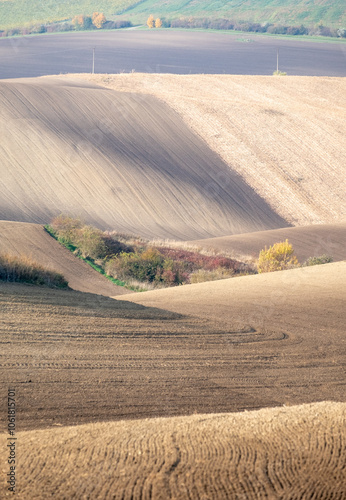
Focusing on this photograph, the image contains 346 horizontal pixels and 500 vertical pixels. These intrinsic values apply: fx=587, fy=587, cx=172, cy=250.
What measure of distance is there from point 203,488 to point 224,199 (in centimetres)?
3740

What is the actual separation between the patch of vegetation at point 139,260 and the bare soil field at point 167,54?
173ft

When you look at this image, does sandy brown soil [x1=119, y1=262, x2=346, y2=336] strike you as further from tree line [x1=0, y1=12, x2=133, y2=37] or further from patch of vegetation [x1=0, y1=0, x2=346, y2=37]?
patch of vegetation [x1=0, y1=0, x2=346, y2=37]

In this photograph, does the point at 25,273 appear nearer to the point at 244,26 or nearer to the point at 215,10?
the point at 244,26

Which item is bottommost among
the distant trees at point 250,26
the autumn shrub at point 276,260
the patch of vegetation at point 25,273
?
the autumn shrub at point 276,260

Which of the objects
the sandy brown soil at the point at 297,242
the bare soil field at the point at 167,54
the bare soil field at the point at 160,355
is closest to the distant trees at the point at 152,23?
the bare soil field at the point at 167,54

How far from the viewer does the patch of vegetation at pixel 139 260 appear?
25125 millimetres

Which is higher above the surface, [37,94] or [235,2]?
[235,2]

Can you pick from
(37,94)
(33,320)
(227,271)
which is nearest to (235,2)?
(37,94)

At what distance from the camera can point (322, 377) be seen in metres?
11.4

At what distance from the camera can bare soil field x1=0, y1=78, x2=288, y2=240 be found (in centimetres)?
3703

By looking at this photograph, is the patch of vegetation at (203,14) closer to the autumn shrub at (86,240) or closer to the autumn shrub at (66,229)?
the autumn shrub at (66,229)

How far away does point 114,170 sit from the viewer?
42.3 meters

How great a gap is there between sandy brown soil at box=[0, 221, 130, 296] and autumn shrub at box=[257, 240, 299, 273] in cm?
706

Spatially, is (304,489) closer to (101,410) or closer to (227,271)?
(101,410)
